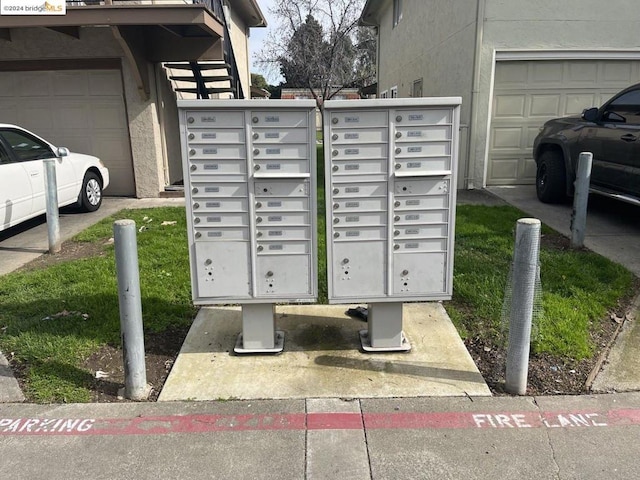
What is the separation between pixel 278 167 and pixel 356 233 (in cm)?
68

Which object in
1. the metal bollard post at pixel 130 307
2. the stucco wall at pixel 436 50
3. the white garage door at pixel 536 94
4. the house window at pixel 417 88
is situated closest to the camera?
the metal bollard post at pixel 130 307

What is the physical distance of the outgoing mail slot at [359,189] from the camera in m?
3.50

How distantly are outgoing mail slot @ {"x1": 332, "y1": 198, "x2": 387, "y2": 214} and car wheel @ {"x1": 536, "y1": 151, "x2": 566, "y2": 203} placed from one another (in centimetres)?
589

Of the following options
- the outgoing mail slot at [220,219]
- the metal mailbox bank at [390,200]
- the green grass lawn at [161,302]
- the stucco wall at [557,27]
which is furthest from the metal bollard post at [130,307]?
the stucco wall at [557,27]

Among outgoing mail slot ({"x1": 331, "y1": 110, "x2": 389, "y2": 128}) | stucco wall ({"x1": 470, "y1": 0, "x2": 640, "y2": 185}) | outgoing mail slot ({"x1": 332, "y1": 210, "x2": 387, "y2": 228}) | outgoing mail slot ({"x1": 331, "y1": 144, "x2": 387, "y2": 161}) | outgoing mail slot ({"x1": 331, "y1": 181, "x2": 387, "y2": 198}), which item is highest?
stucco wall ({"x1": 470, "y1": 0, "x2": 640, "y2": 185})

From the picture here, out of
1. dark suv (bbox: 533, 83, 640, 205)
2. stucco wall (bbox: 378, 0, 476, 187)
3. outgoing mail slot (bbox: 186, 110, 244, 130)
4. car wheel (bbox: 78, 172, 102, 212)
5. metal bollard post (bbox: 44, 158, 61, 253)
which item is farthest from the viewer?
stucco wall (bbox: 378, 0, 476, 187)

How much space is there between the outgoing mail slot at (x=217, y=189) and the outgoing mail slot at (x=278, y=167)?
14 centimetres

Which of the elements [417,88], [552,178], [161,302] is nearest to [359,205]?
[161,302]

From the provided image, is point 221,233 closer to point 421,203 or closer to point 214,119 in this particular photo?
point 214,119

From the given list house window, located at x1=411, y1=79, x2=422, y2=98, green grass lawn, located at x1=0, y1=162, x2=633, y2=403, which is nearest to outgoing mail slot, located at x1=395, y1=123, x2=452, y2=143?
green grass lawn, located at x1=0, y1=162, x2=633, y2=403

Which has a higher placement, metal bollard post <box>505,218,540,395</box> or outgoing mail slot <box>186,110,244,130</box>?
outgoing mail slot <box>186,110,244,130</box>

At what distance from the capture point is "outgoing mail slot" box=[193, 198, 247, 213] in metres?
3.50

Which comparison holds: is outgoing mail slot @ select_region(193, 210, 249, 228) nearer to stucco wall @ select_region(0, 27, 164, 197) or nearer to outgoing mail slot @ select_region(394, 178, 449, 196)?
outgoing mail slot @ select_region(394, 178, 449, 196)

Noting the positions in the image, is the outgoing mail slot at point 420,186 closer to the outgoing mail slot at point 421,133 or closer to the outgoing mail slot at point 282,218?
the outgoing mail slot at point 421,133
